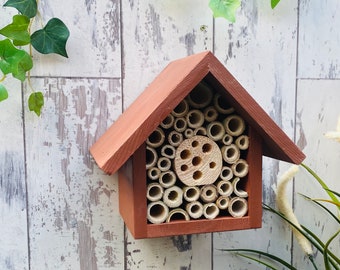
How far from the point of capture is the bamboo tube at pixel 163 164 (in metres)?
0.52

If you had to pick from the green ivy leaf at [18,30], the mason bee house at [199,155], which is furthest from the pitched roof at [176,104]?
the green ivy leaf at [18,30]

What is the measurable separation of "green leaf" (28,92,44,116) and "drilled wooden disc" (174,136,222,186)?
0.25 m

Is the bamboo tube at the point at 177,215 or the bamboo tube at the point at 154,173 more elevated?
the bamboo tube at the point at 154,173

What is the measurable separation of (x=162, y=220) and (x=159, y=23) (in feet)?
1.16

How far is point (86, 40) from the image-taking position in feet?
2.12

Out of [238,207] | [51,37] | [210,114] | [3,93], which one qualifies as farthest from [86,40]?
[238,207]

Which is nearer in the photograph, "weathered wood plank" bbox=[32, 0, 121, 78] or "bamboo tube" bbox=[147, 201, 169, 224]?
"bamboo tube" bbox=[147, 201, 169, 224]

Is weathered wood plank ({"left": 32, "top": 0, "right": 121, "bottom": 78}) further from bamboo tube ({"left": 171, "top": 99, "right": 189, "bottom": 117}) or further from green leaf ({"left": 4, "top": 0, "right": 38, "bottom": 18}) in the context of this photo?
bamboo tube ({"left": 171, "top": 99, "right": 189, "bottom": 117})

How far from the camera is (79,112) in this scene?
2.13 feet

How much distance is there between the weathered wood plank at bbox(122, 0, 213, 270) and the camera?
26.1 inches

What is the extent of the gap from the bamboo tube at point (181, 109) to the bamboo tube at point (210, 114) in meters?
0.03

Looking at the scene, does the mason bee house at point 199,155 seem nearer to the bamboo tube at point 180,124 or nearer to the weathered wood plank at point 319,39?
the bamboo tube at point 180,124

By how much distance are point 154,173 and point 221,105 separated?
0.46 ft

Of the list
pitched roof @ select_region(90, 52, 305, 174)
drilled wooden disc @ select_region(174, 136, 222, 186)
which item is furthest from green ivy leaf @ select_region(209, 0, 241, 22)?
drilled wooden disc @ select_region(174, 136, 222, 186)
